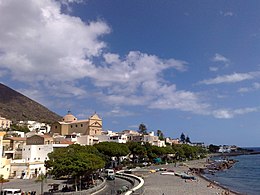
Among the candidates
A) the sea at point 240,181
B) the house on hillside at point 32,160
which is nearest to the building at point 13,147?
the house on hillside at point 32,160

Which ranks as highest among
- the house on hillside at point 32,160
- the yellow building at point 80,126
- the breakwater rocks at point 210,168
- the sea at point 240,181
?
the yellow building at point 80,126

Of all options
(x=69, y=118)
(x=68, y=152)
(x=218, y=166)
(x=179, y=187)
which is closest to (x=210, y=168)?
(x=218, y=166)

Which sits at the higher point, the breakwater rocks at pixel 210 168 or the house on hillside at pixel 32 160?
the house on hillside at pixel 32 160

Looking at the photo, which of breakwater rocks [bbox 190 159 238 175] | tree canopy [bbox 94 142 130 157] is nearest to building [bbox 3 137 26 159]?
tree canopy [bbox 94 142 130 157]

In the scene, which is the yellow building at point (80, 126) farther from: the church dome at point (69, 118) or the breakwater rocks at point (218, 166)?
the breakwater rocks at point (218, 166)

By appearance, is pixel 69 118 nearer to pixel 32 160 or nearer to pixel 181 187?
pixel 32 160

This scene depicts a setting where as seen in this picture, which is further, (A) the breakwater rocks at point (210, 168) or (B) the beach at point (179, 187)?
(A) the breakwater rocks at point (210, 168)

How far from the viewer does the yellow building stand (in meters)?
96.8

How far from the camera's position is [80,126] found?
98.6m

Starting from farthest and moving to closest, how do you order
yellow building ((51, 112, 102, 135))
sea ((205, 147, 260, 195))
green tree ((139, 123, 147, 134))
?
green tree ((139, 123, 147, 134)), yellow building ((51, 112, 102, 135)), sea ((205, 147, 260, 195))

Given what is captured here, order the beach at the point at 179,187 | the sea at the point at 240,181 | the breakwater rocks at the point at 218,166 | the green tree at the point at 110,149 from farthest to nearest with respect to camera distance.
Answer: the breakwater rocks at the point at 218,166 → the green tree at the point at 110,149 → the sea at the point at 240,181 → the beach at the point at 179,187

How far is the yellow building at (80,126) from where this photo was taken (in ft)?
318

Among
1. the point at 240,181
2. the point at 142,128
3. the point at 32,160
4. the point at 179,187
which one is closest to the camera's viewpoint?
the point at 179,187

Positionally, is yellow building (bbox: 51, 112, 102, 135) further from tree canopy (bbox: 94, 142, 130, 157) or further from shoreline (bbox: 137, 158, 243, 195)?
shoreline (bbox: 137, 158, 243, 195)
